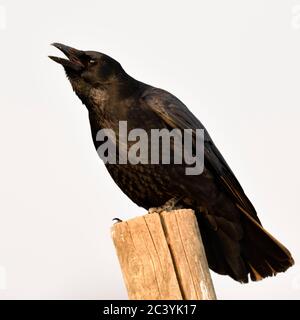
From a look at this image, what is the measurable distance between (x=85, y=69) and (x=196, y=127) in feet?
3.88

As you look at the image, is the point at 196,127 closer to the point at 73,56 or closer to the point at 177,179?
the point at 177,179

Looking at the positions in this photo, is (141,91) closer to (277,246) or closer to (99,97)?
(99,97)

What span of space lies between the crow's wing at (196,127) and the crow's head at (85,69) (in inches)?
16.8

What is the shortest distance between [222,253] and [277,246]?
0.58m

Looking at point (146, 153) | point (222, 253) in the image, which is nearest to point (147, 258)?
point (146, 153)

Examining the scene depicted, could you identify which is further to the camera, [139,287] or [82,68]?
[82,68]

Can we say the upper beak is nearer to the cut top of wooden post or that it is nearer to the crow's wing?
the crow's wing

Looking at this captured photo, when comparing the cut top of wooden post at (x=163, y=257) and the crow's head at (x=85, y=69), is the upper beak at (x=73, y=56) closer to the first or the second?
the crow's head at (x=85, y=69)

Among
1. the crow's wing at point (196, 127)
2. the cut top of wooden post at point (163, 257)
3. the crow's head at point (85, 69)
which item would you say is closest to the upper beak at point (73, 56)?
the crow's head at point (85, 69)

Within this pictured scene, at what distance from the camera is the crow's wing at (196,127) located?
7.15m

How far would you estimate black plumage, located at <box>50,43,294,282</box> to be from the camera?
23.2 ft

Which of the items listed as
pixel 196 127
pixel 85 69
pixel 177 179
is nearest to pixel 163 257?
pixel 177 179

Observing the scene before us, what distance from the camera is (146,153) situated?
6.91 metres

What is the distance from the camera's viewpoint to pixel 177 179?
23.1 ft
